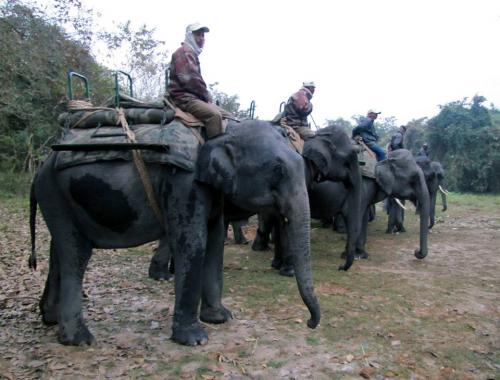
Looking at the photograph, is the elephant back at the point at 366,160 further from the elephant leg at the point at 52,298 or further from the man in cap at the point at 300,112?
the elephant leg at the point at 52,298

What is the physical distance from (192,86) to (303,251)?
2177 mm

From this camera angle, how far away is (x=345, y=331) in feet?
18.2

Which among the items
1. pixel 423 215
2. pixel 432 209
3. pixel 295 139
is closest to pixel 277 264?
pixel 295 139

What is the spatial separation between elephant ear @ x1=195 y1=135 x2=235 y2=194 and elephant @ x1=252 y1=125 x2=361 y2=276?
3.33m

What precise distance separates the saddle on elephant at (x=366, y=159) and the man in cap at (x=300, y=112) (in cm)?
160

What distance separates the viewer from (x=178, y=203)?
4938 millimetres

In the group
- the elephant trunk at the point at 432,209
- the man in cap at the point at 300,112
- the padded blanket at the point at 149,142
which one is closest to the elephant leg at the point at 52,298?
the padded blanket at the point at 149,142

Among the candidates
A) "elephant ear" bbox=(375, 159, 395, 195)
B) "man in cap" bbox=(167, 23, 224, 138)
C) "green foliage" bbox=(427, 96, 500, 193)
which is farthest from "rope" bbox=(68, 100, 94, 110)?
"green foliage" bbox=(427, 96, 500, 193)

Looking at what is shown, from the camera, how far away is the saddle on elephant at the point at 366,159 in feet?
33.1

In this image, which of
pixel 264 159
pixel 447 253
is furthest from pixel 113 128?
pixel 447 253

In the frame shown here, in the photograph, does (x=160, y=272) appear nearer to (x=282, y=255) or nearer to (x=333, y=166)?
(x=282, y=255)

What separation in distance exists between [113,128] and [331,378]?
Answer: 3326 mm

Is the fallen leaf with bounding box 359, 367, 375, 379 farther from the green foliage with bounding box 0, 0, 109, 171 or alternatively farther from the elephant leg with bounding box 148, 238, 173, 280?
the green foliage with bounding box 0, 0, 109, 171

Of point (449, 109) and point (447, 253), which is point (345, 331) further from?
point (449, 109)
